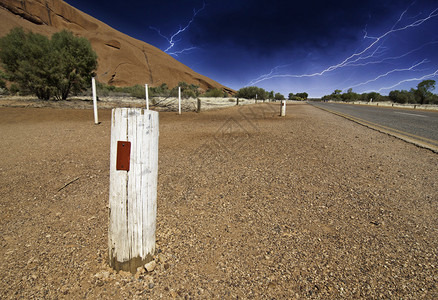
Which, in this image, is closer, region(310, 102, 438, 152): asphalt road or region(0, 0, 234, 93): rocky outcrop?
region(310, 102, 438, 152): asphalt road

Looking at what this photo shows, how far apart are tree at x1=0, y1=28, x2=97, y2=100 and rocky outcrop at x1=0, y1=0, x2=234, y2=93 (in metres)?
52.4

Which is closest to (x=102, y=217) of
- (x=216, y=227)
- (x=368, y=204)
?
(x=216, y=227)

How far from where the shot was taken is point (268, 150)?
4797 mm

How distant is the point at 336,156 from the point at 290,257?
3.27m

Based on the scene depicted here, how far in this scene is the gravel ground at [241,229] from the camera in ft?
4.71

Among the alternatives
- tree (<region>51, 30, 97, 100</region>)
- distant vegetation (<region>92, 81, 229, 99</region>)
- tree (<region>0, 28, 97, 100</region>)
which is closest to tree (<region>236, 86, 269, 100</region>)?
distant vegetation (<region>92, 81, 229, 99</region>)

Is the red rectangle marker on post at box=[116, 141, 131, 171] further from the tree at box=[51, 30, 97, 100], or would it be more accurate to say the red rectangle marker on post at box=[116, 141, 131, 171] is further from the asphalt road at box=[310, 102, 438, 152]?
the tree at box=[51, 30, 97, 100]

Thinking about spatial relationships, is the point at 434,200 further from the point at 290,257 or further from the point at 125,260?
the point at 125,260

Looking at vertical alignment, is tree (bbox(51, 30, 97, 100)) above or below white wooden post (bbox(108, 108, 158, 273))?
above

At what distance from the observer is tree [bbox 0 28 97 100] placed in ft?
47.9

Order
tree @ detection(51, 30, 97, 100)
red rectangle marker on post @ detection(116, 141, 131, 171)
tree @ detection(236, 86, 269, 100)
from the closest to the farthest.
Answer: red rectangle marker on post @ detection(116, 141, 131, 171), tree @ detection(51, 30, 97, 100), tree @ detection(236, 86, 269, 100)

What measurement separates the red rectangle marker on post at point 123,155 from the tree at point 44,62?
60.6ft

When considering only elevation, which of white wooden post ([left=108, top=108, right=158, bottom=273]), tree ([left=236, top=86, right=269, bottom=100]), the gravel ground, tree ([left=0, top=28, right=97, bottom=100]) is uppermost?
tree ([left=236, top=86, right=269, bottom=100])

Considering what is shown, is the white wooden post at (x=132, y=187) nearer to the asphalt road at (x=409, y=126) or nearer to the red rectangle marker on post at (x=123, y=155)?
the red rectangle marker on post at (x=123, y=155)
